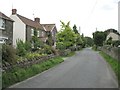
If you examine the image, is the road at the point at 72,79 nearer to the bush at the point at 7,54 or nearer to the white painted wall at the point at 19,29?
the bush at the point at 7,54

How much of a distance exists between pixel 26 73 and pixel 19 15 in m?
38.9

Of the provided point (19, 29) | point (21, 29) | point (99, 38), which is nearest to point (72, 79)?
point (21, 29)

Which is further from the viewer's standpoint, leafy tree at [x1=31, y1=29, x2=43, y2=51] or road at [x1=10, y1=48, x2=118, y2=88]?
leafy tree at [x1=31, y1=29, x2=43, y2=51]

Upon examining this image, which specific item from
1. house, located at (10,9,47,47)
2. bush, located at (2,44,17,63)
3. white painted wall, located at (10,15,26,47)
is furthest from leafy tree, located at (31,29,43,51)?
bush, located at (2,44,17,63)

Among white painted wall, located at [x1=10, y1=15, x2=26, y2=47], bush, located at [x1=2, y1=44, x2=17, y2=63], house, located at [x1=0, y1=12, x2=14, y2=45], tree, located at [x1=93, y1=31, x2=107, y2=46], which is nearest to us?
bush, located at [x1=2, y1=44, x2=17, y2=63]

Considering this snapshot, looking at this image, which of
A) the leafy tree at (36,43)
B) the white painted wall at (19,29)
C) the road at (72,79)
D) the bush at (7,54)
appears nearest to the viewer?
the road at (72,79)

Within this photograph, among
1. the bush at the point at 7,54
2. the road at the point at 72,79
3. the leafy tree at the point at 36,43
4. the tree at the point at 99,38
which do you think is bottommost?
the road at the point at 72,79

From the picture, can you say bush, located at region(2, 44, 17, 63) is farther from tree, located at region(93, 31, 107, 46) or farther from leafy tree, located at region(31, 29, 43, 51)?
tree, located at region(93, 31, 107, 46)

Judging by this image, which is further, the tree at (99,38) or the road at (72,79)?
the tree at (99,38)

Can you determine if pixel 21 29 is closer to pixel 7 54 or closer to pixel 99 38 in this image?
pixel 7 54

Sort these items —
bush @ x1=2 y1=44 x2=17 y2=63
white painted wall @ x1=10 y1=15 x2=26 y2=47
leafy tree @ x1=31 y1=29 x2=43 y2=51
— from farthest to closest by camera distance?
white painted wall @ x1=10 y1=15 x2=26 y2=47
leafy tree @ x1=31 y1=29 x2=43 y2=51
bush @ x1=2 y1=44 x2=17 y2=63

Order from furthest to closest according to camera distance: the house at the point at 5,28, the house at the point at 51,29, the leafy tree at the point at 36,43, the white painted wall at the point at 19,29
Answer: the house at the point at 51,29, the white painted wall at the point at 19,29, the leafy tree at the point at 36,43, the house at the point at 5,28

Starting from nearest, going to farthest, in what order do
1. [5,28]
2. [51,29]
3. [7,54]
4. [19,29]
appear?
1. [7,54]
2. [5,28]
3. [19,29]
4. [51,29]

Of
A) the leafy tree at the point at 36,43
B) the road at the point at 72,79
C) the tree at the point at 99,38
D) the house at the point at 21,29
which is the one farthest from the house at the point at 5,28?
the tree at the point at 99,38
